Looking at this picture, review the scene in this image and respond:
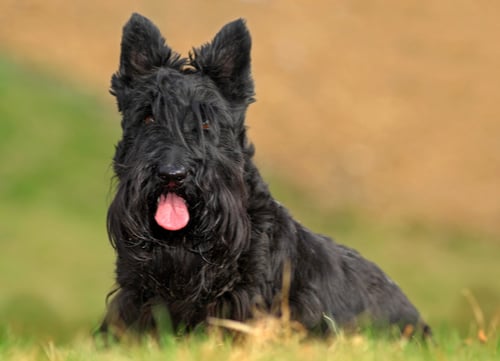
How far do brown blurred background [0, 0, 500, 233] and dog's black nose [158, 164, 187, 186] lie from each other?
48.7 ft

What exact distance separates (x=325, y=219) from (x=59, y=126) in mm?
5607

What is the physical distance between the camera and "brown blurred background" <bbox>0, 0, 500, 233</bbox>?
873 inches

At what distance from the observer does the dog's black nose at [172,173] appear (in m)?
6.33

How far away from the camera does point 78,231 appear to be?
17.3 metres

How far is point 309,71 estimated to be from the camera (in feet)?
81.3

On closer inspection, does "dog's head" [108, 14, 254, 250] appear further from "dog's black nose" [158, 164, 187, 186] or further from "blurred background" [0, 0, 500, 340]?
"blurred background" [0, 0, 500, 340]

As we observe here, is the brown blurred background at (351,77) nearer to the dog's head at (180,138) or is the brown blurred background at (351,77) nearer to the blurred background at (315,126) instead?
the blurred background at (315,126)

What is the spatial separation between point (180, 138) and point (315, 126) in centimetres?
1709

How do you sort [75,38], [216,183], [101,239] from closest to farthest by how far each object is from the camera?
1. [216,183]
2. [101,239]
3. [75,38]

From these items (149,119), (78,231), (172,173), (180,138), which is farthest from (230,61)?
(78,231)

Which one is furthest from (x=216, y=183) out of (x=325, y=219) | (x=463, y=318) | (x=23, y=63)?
(x=23, y=63)

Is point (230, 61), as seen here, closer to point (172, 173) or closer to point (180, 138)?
point (180, 138)

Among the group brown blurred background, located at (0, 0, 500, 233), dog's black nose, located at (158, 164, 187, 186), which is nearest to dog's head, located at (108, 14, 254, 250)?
dog's black nose, located at (158, 164, 187, 186)

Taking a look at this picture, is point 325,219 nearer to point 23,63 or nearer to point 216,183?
point 23,63
